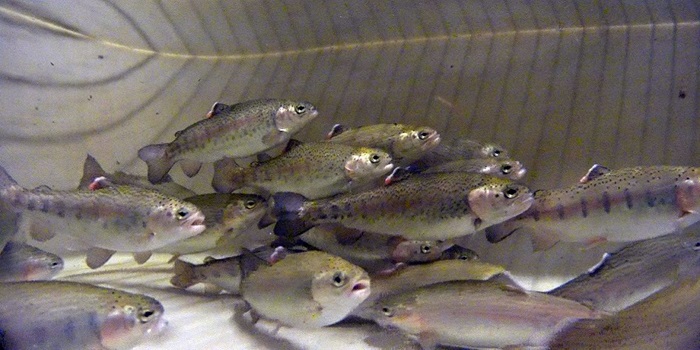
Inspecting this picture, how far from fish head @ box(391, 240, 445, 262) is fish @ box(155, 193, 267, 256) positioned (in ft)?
2.06

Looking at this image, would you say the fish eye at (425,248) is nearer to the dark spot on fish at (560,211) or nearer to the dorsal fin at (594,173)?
the dark spot on fish at (560,211)

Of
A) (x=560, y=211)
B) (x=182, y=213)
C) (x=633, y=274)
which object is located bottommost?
(x=633, y=274)

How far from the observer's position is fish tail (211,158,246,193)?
2.67 meters

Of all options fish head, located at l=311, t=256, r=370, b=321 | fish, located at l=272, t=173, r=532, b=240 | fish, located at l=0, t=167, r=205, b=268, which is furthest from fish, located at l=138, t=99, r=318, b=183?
fish head, located at l=311, t=256, r=370, b=321

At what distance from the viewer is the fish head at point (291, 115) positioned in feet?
8.68

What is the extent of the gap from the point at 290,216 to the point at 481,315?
0.87 metres

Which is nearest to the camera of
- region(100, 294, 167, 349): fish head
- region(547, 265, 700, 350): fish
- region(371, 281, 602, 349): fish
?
region(547, 265, 700, 350): fish

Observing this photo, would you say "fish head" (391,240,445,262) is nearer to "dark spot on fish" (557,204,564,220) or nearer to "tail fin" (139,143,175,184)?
"dark spot on fish" (557,204,564,220)

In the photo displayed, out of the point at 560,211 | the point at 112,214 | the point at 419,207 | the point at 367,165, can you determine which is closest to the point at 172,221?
the point at 112,214

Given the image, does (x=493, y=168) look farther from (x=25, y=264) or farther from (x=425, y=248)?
(x=25, y=264)

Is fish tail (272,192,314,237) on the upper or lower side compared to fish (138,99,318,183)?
lower

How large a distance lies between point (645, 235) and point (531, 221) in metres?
0.41

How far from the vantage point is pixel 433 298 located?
1.99 meters

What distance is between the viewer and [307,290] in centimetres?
195
